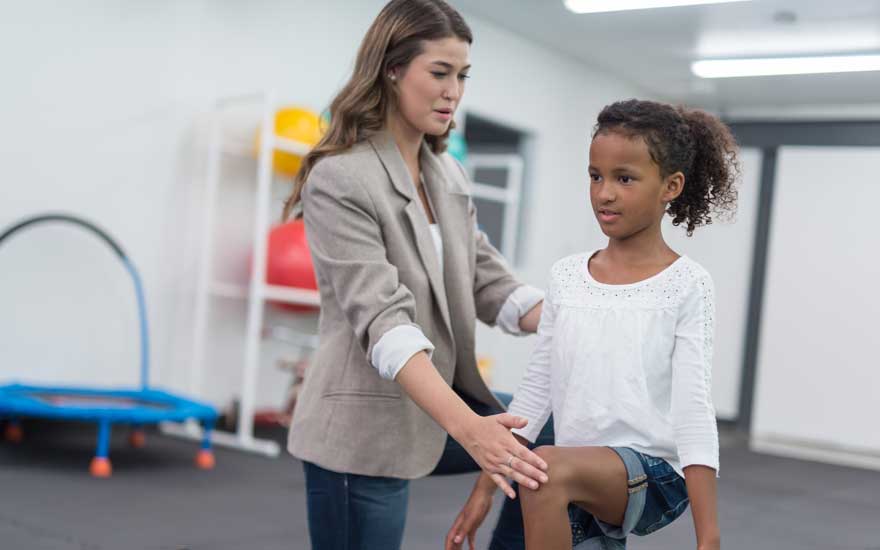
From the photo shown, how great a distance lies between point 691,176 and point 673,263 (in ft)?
0.49

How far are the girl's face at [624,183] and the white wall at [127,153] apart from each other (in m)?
3.09

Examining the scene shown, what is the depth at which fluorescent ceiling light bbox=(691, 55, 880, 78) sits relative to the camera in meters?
A: 5.85

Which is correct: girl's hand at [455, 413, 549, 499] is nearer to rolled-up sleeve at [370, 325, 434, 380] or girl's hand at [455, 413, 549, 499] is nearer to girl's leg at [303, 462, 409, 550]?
rolled-up sleeve at [370, 325, 434, 380]

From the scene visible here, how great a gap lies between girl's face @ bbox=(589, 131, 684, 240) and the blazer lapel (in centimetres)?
35

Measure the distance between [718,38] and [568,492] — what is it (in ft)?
16.5

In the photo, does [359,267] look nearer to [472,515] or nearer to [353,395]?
[353,395]

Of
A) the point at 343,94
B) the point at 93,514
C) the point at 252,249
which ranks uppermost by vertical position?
the point at 343,94

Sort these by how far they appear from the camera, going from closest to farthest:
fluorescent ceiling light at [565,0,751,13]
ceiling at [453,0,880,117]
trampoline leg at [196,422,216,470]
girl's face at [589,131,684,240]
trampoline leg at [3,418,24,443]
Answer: girl's face at [589,131,684,240] → trampoline leg at [196,422,216,470] → trampoline leg at [3,418,24,443] → fluorescent ceiling light at [565,0,751,13] → ceiling at [453,0,880,117]

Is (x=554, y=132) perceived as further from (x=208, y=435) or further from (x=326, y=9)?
(x=208, y=435)

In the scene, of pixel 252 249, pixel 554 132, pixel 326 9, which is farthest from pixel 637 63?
pixel 252 249

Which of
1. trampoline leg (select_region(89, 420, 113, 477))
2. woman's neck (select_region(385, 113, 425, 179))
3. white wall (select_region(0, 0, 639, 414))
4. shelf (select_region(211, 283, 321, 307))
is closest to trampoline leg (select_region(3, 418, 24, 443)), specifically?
white wall (select_region(0, 0, 639, 414))

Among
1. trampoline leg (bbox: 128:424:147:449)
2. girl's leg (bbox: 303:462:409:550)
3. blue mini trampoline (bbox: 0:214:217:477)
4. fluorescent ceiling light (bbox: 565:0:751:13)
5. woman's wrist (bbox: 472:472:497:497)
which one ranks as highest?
fluorescent ceiling light (bbox: 565:0:751:13)

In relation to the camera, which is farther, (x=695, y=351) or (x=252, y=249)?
(x=252, y=249)

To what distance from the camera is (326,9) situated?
16.8ft
